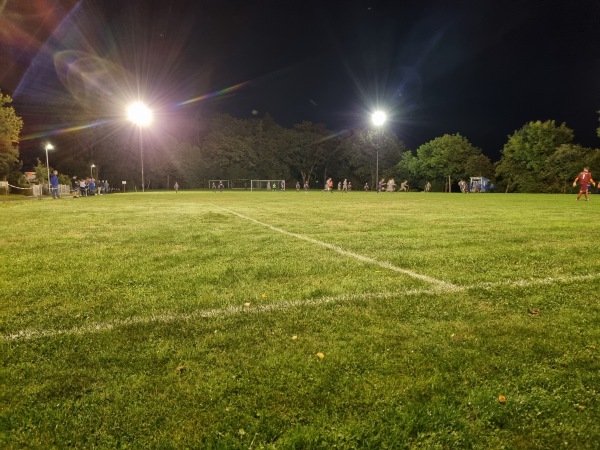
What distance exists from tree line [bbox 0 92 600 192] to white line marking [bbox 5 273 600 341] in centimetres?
5479

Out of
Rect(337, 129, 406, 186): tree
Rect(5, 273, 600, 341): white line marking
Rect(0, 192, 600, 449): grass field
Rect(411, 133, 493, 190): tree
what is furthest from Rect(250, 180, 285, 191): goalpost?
Rect(5, 273, 600, 341): white line marking

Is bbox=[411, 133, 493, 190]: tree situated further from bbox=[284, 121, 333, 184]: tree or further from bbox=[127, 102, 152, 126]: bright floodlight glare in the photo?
bbox=[127, 102, 152, 126]: bright floodlight glare

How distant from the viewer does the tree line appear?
5988cm

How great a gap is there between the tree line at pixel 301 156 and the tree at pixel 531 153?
0.13 metres

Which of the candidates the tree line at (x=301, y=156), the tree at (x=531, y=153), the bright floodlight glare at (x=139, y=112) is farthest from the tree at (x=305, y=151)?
the tree at (x=531, y=153)

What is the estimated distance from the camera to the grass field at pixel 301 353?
6.58 ft

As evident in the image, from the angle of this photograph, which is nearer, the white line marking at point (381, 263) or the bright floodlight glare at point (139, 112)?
the white line marking at point (381, 263)

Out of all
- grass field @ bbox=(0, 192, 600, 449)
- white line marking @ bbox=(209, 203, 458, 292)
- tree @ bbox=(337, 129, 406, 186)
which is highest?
tree @ bbox=(337, 129, 406, 186)

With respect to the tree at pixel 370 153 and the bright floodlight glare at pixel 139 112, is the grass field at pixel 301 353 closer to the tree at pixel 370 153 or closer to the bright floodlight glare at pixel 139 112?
the bright floodlight glare at pixel 139 112

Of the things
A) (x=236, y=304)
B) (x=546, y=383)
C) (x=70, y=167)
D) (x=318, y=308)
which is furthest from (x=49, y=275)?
(x=70, y=167)

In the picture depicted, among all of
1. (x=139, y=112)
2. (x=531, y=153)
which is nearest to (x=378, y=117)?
(x=531, y=153)

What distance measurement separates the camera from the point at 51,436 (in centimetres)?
195

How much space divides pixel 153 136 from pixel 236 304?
79.9 meters

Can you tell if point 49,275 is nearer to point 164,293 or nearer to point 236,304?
point 164,293
